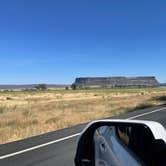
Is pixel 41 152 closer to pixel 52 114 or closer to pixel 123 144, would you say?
pixel 123 144

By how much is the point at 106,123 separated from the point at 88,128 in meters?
0.47

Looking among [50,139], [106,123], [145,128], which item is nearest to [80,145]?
[106,123]

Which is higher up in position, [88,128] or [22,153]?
[88,128]

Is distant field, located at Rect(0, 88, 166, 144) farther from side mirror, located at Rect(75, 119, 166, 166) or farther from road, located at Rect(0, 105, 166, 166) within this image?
side mirror, located at Rect(75, 119, 166, 166)

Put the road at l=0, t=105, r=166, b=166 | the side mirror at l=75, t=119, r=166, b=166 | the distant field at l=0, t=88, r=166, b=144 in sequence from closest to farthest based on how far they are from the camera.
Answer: the side mirror at l=75, t=119, r=166, b=166 → the road at l=0, t=105, r=166, b=166 → the distant field at l=0, t=88, r=166, b=144

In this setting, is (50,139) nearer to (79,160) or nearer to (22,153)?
(22,153)

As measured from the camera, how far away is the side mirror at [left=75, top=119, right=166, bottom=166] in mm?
2898

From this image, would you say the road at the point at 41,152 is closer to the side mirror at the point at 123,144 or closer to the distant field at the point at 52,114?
the distant field at the point at 52,114

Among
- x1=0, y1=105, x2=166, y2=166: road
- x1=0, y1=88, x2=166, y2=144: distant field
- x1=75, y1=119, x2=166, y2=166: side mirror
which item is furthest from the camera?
x1=0, y1=88, x2=166, y2=144: distant field

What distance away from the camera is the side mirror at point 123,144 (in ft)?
9.51

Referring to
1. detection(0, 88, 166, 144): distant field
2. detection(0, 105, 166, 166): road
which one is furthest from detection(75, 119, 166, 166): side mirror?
detection(0, 88, 166, 144): distant field

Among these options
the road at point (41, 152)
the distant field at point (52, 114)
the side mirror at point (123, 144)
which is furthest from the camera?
the distant field at point (52, 114)

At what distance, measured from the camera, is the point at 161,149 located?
2803 millimetres

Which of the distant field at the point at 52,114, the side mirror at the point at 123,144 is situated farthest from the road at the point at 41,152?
the side mirror at the point at 123,144
